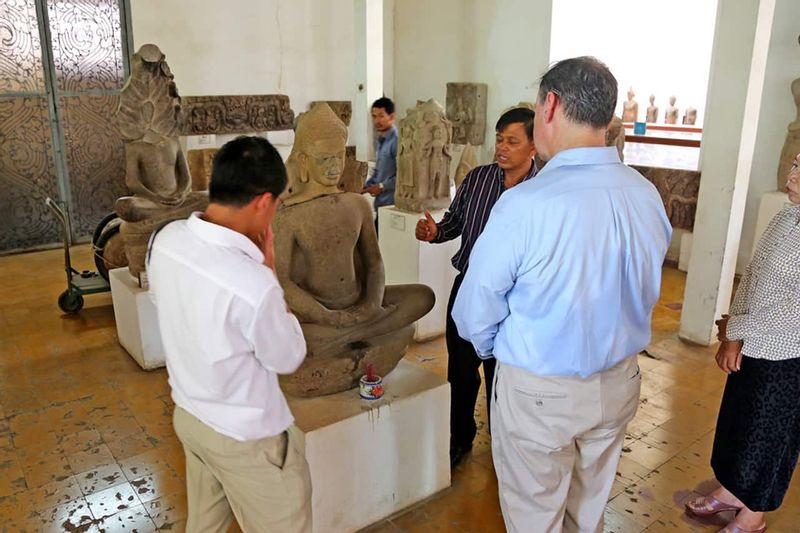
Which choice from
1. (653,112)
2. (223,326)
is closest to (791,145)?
(653,112)

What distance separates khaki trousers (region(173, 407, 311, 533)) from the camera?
1835mm

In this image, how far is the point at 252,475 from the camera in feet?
6.10

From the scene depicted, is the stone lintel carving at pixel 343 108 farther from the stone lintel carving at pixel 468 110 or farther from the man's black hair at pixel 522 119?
the man's black hair at pixel 522 119

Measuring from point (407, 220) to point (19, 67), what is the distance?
195 inches

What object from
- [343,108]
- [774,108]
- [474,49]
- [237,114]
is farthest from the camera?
[343,108]

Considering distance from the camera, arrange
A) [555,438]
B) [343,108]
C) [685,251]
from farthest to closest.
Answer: [343,108] < [685,251] < [555,438]

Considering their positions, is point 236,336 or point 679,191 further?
point 679,191

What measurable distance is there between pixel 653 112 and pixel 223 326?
860 centimetres

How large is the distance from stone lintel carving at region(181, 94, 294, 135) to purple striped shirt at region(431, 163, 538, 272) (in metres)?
5.35

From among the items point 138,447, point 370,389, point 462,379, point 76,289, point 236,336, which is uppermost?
point 236,336

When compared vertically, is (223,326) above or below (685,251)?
above

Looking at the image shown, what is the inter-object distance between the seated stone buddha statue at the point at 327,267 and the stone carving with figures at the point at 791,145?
4616 mm

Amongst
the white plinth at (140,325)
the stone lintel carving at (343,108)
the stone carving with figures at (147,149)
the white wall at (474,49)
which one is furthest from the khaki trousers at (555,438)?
the stone lintel carving at (343,108)

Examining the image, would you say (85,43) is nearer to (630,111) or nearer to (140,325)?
(140,325)
